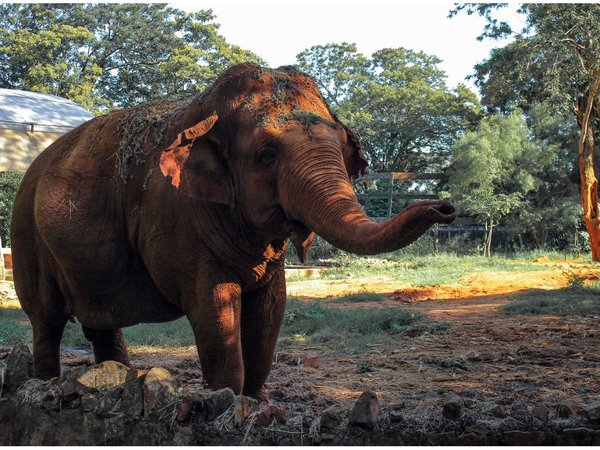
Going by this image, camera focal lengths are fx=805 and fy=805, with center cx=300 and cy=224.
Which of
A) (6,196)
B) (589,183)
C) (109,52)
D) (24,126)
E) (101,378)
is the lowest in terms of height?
(101,378)

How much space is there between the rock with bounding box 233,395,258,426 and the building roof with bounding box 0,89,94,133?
724 inches

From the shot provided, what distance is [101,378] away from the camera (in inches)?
180

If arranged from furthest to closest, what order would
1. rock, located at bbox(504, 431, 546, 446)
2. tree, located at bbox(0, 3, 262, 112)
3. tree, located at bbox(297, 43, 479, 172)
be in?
tree, located at bbox(297, 43, 479, 172) → tree, located at bbox(0, 3, 262, 112) → rock, located at bbox(504, 431, 546, 446)

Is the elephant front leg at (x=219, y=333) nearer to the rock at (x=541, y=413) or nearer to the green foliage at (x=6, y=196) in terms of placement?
the rock at (x=541, y=413)

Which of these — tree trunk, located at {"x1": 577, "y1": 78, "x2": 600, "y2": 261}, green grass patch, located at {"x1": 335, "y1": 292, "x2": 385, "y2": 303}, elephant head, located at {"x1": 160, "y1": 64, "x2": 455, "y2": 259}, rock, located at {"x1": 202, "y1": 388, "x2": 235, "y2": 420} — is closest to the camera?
rock, located at {"x1": 202, "y1": 388, "x2": 235, "y2": 420}

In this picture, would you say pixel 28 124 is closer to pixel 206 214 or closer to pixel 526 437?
pixel 206 214

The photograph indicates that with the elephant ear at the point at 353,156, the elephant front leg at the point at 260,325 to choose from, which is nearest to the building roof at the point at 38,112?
the elephant front leg at the point at 260,325

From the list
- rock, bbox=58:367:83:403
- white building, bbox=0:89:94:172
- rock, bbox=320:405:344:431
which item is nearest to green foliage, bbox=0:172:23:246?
white building, bbox=0:89:94:172

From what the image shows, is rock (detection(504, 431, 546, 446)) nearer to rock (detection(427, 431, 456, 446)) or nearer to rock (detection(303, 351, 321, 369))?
rock (detection(427, 431, 456, 446))

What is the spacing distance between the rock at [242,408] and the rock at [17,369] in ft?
6.61

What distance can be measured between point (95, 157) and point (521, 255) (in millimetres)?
21329

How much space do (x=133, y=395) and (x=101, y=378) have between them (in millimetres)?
445

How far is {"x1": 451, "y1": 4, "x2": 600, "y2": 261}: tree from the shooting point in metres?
19.5

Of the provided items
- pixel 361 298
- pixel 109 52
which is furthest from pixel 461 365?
pixel 109 52
